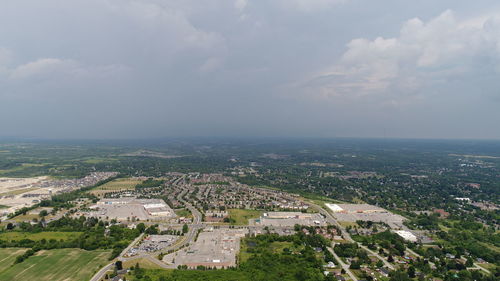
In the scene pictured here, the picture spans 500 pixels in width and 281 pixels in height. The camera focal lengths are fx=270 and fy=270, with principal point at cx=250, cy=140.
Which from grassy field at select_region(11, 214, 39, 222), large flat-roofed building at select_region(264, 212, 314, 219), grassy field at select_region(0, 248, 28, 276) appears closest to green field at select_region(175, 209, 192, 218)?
large flat-roofed building at select_region(264, 212, 314, 219)

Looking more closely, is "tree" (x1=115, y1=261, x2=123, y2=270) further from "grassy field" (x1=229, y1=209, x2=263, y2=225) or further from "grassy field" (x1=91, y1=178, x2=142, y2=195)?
"grassy field" (x1=91, y1=178, x2=142, y2=195)

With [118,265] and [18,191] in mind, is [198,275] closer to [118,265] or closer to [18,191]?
[118,265]

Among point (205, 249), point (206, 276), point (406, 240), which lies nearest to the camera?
point (206, 276)

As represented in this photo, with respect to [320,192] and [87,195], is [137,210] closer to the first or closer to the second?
[87,195]

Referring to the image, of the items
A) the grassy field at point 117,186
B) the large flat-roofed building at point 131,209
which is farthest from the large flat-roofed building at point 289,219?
the grassy field at point 117,186

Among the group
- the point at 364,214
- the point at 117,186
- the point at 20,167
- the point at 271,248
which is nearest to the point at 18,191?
the point at 117,186

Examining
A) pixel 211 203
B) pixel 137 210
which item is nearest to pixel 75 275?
pixel 137 210
